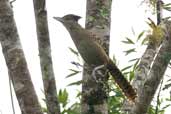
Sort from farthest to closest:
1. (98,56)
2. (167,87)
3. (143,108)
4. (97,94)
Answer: (167,87) → (97,94) → (98,56) → (143,108)

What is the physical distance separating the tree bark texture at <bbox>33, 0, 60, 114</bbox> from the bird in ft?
0.70

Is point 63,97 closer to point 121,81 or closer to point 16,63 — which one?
point 121,81

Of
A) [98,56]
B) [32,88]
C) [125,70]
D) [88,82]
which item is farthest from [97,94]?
[125,70]

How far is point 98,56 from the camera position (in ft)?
8.94

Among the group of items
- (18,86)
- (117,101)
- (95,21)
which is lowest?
(117,101)

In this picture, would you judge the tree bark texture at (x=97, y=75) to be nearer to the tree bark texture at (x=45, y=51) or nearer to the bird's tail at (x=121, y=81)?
the bird's tail at (x=121, y=81)

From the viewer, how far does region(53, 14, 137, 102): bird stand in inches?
106


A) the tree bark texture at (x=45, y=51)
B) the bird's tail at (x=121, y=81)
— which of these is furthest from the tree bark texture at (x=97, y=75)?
the tree bark texture at (x=45, y=51)

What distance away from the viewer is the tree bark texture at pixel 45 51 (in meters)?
2.87

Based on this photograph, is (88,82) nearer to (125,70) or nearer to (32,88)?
(32,88)

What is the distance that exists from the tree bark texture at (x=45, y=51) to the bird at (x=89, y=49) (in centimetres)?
21

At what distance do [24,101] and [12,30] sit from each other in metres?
0.37

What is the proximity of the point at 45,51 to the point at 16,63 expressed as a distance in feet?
1.64

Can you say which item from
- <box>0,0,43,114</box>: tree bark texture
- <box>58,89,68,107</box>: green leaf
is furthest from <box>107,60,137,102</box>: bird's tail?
<box>58,89,68,107</box>: green leaf
